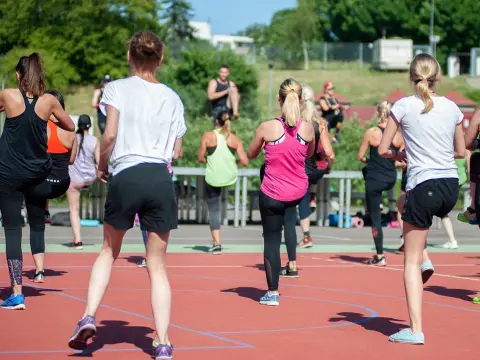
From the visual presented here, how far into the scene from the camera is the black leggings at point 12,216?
8.88 meters

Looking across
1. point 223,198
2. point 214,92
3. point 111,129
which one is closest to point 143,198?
point 111,129

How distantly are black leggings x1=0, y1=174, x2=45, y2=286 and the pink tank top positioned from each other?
221 cm

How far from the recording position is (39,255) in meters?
10.5

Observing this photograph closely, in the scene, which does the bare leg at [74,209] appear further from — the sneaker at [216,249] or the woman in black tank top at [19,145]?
the woman in black tank top at [19,145]

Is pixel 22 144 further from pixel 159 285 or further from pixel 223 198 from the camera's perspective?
pixel 223 198

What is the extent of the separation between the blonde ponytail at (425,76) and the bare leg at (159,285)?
2.32 meters

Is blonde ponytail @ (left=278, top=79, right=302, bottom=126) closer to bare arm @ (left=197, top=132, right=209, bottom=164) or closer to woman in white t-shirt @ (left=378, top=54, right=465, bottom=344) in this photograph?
woman in white t-shirt @ (left=378, top=54, right=465, bottom=344)

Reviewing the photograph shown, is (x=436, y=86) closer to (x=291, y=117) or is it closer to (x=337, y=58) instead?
(x=291, y=117)

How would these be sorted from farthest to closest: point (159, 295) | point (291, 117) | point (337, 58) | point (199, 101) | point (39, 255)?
point (337, 58), point (199, 101), point (39, 255), point (291, 117), point (159, 295)

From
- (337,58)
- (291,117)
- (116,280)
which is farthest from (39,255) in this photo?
(337,58)

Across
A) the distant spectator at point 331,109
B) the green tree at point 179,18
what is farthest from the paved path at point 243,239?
the green tree at point 179,18

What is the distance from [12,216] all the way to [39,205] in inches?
43.2

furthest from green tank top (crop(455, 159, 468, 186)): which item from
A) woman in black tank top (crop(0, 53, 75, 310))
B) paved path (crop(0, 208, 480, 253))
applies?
woman in black tank top (crop(0, 53, 75, 310))

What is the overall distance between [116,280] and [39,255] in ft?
3.19
